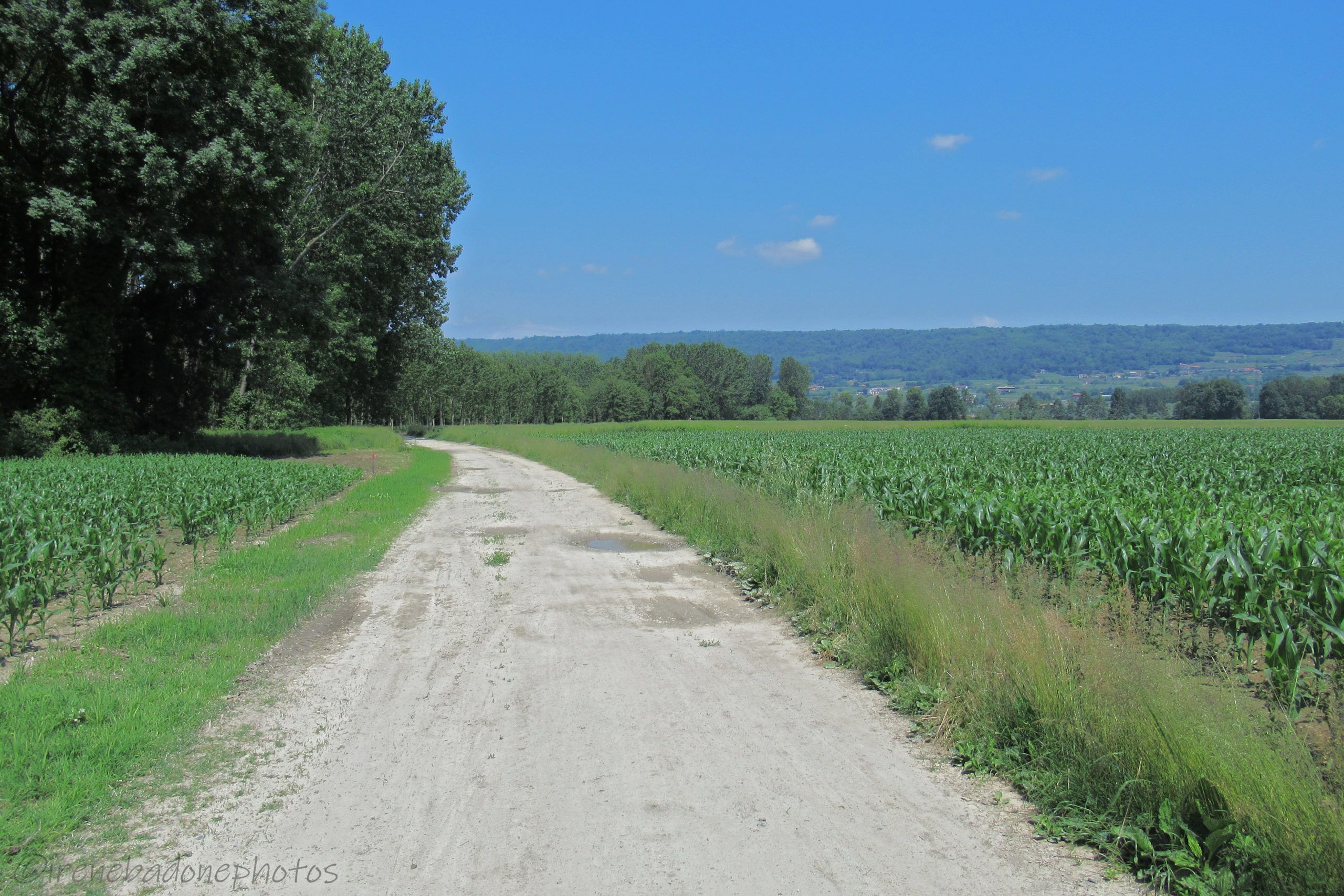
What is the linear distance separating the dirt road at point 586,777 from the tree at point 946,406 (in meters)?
109

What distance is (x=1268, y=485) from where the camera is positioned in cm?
1449

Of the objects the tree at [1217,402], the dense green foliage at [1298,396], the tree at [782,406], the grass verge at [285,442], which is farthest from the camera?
the tree at [782,406]

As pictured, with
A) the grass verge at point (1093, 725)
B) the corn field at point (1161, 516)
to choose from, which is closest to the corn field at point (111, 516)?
the grass verge at point (1093, 725)

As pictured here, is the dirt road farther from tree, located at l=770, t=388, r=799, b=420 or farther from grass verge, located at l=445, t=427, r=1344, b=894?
tree, located at l=770, t=388, r=799, b=420

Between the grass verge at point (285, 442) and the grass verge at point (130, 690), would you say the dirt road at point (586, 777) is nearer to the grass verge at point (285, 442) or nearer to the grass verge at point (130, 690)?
the grass verge at point (130, 690)

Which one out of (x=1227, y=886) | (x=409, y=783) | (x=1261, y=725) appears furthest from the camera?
(x=409, y=783)

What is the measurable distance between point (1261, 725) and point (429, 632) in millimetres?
6481

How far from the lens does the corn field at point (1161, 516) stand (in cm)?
563

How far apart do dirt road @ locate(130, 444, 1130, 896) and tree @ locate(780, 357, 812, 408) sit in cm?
15504

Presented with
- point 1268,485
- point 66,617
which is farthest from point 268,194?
point 1268,485

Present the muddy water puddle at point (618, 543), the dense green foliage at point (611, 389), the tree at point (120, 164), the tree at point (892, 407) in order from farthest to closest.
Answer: the tree at point (892, 407) < the dense green foliage at point (611, 389) < the tree at point (120, 164) < the muddy water puddle at point (618, 543)

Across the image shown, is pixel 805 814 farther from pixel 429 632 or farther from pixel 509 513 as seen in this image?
pixel 509 513

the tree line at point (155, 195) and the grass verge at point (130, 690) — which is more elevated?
the tree line at point (155, 195)

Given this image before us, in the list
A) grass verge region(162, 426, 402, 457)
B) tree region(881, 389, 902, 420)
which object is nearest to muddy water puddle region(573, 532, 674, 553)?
grass verge region(162, 426, 402, 457)
